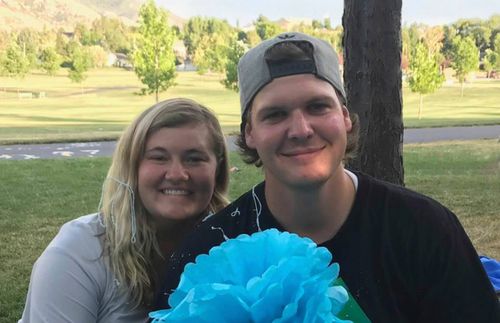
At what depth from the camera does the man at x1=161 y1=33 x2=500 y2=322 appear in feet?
5.79

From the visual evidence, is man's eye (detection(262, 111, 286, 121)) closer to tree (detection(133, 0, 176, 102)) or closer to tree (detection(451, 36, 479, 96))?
tree (detection(133, 0, 176, 102))

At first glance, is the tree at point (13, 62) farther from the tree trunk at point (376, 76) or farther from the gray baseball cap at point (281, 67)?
the gray baseball cap at point (281, 67)

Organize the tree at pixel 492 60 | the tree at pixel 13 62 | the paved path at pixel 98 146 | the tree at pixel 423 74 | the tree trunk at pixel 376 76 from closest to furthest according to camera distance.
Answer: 1. the tree trunk at pixel 376 76
2. the paved path at pixel 98 146
3. the tree at pixel 423 74
4. the tree at pixel 13 62
5. the tree at pixel 492 60

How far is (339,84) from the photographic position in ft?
6.66

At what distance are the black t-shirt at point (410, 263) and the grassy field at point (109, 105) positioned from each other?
20.1 m

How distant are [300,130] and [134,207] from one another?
0.98 m

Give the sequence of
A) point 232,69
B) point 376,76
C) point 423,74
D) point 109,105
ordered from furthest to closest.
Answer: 1. point 109,105
2. point 232,69
3. point 423,74
4. point 376,76

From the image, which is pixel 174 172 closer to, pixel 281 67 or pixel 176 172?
pixel 176 172

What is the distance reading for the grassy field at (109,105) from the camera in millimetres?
28672

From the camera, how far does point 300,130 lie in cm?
183

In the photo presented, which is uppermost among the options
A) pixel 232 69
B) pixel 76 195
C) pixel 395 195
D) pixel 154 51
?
pixel 154 51

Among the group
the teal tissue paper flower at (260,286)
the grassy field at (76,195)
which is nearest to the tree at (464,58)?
the grassy field at (76,195)

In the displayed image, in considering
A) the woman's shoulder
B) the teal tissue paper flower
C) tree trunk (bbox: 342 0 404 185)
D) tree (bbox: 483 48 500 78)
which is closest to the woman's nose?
the woman's shoulder

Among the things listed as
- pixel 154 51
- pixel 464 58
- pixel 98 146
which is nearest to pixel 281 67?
pixel 98 146
